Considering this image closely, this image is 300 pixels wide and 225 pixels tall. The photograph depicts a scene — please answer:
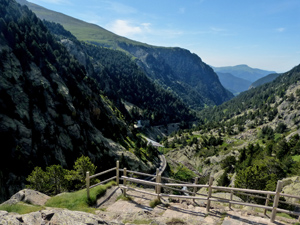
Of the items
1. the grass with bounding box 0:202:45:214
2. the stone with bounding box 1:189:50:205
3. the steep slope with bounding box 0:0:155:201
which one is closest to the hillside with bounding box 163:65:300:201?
the stone with bounding box 1:189:50:205

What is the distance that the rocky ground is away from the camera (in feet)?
28.9

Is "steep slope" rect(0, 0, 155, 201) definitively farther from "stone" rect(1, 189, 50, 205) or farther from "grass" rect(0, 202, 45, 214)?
"grass" rect(0, 202, 45, 214)

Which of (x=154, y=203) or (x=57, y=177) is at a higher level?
(x=154, y=203)

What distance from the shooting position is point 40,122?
58219 mm

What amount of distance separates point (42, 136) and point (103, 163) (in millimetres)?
23512

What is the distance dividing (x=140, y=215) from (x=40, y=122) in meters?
57.8

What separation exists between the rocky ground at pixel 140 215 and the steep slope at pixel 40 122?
33.3 meters

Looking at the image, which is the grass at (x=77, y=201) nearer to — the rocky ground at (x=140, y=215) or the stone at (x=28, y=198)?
the rocky ground at (x=140, y=215)

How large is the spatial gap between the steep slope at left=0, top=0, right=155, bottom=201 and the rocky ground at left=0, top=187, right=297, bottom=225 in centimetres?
3327

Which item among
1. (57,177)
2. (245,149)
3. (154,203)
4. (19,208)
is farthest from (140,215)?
(245,149)

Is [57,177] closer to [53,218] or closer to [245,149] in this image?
[53,218]

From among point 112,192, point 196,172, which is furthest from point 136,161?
point 112,192

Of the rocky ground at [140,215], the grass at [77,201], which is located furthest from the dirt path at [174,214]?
the grass at [77,201]

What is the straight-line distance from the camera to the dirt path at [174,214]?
34.7 feet
